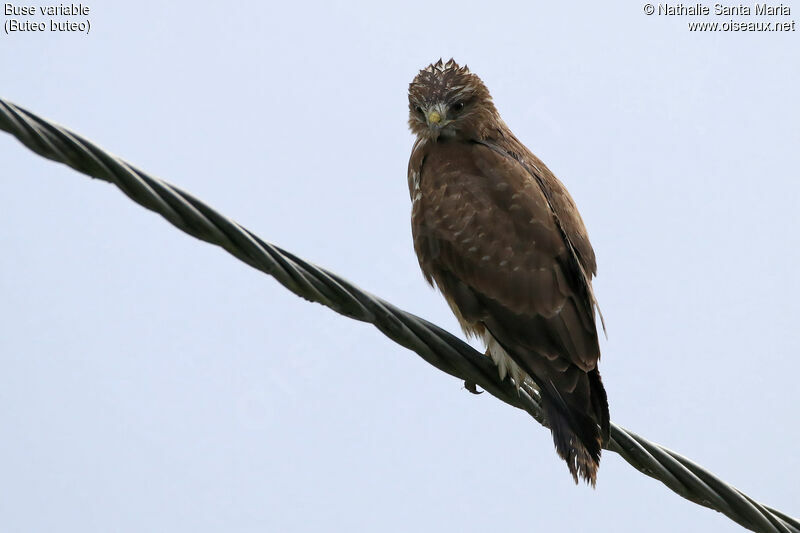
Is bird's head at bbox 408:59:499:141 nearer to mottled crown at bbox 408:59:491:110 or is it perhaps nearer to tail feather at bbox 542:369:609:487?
mottled crown at bbox 408:59:491:110

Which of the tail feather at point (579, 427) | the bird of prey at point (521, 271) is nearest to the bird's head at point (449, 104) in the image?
the bird of prey at point (521, 271)

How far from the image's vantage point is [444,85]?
18.0 feet

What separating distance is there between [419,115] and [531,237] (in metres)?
1.34

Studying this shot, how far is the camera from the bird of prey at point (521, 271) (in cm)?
406

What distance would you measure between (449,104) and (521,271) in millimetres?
1360

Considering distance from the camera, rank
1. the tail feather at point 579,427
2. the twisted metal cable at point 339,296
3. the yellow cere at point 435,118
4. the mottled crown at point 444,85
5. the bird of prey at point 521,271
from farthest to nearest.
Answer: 1. the mottled crown at point 444,85
2. the yellow cere at point 435,118
3. the bird of prey at point 521,271
4. the tail feather at point 579,427
5. the twisted metal cable at point 339,296

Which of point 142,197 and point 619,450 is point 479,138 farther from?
point 142,197

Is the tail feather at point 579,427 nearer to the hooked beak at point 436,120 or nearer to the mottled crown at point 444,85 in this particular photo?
the hooked beak at point 436,120

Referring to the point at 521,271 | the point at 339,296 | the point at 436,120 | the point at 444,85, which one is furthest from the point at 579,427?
the point at 444,85

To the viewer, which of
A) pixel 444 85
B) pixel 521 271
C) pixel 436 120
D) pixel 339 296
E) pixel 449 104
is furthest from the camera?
pixel 444 85

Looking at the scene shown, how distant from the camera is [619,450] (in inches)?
147

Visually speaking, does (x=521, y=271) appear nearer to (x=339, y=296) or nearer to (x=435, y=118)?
(x=435, y=118)

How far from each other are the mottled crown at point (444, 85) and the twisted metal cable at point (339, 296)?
1.95 m

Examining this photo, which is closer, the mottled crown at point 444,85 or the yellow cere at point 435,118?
the yellow cere at point 435,118
